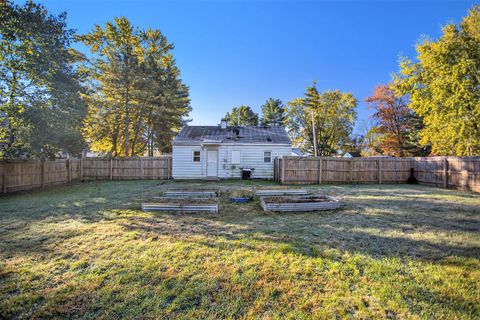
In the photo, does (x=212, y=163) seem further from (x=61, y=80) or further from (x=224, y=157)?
(x=61, y=80)

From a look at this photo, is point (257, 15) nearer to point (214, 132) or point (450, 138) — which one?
point (214, 132)

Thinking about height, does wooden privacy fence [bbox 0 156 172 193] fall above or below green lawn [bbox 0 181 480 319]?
above

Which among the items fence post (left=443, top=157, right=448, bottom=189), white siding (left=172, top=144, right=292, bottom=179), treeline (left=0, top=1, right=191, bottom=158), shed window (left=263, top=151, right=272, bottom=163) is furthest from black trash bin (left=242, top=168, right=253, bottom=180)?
fence post (left=443, top=157, right=448, bottom=189)

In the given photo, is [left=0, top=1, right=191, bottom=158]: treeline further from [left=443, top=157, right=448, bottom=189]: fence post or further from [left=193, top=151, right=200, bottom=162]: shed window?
[left=443, top=157, right=448, bottom=189]: fence post

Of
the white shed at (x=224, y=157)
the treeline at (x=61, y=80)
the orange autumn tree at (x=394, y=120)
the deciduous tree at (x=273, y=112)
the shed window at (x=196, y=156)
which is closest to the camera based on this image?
the treeline at (x=61, y=80)

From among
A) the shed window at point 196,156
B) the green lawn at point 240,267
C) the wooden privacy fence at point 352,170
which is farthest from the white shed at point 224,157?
the green lawn at point 240,267

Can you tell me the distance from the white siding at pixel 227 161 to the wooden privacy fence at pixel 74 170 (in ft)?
3.74

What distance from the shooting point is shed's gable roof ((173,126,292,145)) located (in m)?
15.4

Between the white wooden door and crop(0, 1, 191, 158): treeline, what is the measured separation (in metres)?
7.74

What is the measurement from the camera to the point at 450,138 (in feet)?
41.7

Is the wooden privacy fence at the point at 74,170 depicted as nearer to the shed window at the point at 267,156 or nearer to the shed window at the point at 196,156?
the shed window at the point at 196,156

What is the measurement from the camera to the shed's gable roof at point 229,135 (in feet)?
50.6

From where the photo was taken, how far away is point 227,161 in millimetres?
15266

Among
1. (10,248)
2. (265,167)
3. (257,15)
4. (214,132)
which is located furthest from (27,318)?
(214,132)
